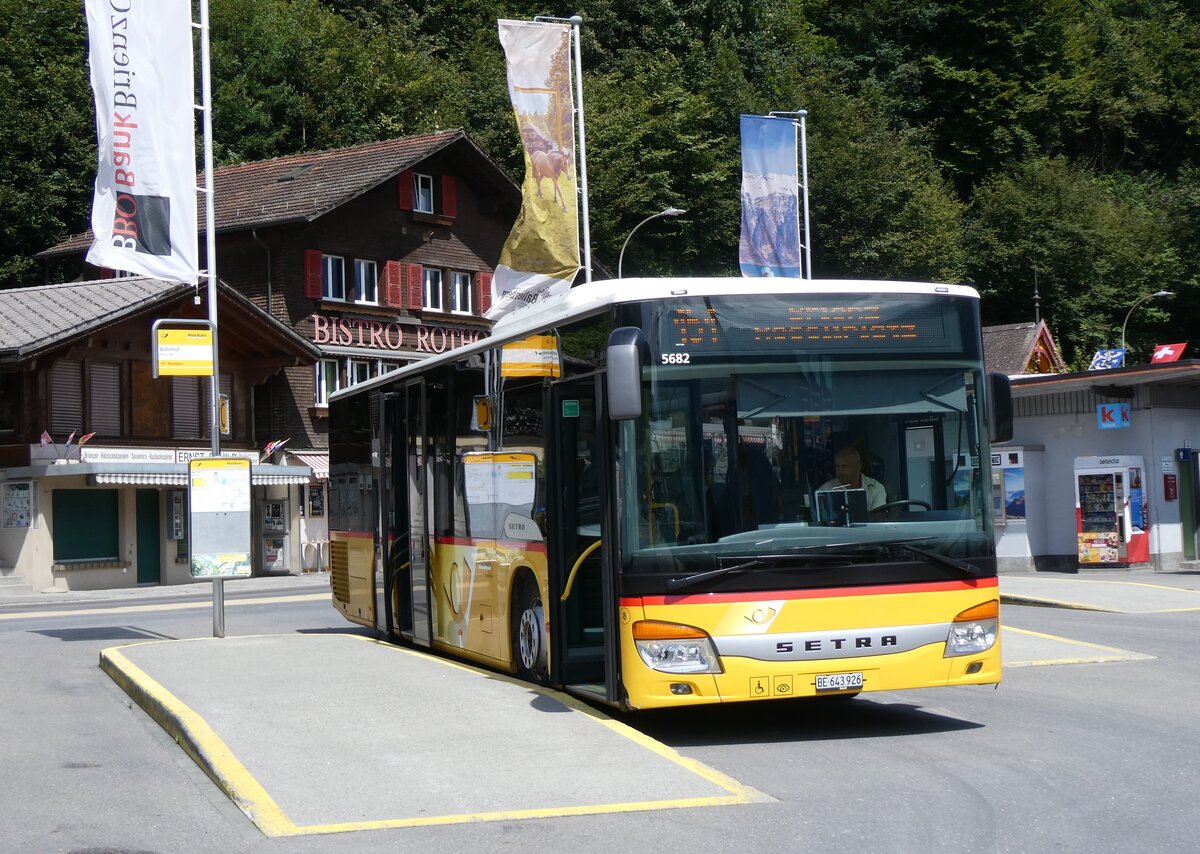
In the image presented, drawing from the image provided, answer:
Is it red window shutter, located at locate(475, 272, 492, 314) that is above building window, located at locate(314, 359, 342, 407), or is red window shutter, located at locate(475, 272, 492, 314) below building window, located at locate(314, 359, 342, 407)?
above

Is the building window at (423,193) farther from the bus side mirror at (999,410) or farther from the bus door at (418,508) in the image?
the bus side mirror at (999,410)

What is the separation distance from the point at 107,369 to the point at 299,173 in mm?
11621

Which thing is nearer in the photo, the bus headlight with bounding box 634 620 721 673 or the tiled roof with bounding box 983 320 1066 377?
the bus headlight with bounding box 634 620 721 673

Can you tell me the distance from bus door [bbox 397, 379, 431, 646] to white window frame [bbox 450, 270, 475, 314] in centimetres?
3364

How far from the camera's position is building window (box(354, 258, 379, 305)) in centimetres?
4534

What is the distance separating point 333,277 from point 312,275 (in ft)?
4.01

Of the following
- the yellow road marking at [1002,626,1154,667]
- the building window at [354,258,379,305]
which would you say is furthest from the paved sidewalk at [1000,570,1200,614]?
the building window at [354,258,379,305]

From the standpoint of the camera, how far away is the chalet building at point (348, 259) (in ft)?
143

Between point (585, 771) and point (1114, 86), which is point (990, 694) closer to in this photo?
point (585, 771)

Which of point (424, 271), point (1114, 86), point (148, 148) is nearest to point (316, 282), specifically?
point (424, 271)

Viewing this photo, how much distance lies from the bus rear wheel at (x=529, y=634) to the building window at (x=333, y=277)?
110ft

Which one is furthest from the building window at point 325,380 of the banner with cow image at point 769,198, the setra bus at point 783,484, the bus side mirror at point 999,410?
the bus side mirror at point 999,410

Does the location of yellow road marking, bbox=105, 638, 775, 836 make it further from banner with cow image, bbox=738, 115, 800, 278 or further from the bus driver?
banner with cow image, bbox=738, 115, 800, 278

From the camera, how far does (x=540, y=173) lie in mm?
22453
